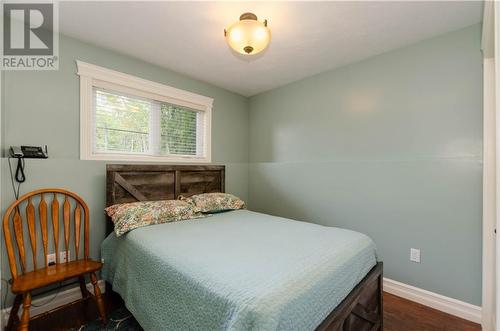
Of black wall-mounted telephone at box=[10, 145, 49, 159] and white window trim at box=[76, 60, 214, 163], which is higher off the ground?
white window trim at box=[76, 60, 214, 163]

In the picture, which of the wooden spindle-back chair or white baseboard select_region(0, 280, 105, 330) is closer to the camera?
the wooden spindle-back chair

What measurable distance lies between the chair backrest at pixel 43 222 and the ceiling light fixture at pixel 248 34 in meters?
1.87

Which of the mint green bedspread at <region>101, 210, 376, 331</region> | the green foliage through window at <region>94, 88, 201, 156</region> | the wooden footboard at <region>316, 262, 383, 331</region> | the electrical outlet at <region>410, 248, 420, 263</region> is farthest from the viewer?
the green foliage through window at <region>94, 88, 201, 156</region>

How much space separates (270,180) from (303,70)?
158cm

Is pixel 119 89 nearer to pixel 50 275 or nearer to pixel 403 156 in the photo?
pixel 50 275

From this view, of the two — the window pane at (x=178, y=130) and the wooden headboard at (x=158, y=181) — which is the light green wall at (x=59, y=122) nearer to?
the wooden headboard at (x=158, y=181)

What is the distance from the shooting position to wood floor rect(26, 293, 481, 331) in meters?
1.82

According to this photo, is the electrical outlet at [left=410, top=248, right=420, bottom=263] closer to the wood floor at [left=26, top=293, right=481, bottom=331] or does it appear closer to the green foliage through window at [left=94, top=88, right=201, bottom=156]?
the wood floor at [left=26, top=293, right=481, bottom=331]

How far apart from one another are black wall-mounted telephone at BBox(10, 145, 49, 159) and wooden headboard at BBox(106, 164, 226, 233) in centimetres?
50

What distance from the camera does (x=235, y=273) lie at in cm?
118

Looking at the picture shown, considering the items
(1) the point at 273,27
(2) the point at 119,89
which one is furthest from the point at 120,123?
(1) the point at 273,27

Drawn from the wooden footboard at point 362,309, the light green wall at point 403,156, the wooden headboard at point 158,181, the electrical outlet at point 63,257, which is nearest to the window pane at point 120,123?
the wooden headboard at point 158,181

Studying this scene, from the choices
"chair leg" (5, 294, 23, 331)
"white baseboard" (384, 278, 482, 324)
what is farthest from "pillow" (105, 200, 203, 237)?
"white baseboard" (384, 278, 482, 324)

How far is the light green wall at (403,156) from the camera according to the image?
77.7 inches
